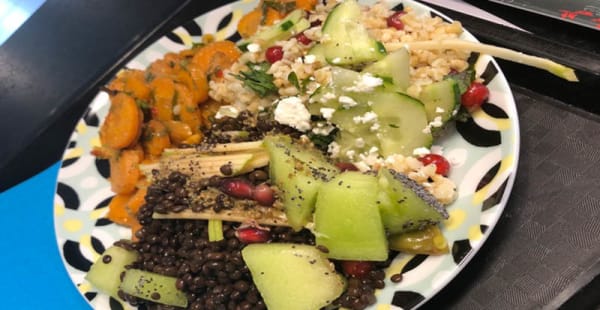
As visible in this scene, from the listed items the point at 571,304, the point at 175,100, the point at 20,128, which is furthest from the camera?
the point at 20,128

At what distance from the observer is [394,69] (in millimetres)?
2129

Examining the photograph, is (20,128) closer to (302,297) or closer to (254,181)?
(254,181)

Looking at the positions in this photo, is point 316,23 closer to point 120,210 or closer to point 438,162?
point 438,162

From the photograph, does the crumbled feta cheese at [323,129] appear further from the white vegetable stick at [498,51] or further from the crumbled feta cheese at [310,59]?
the white vegetable stick at [498,51]

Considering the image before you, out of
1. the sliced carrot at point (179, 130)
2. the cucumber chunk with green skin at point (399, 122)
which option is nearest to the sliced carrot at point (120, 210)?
the sliced carrot at point (179, 130)

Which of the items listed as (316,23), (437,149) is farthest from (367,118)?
(316,23)

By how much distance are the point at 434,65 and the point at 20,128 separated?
230 centimetres

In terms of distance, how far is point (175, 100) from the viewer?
2.73m

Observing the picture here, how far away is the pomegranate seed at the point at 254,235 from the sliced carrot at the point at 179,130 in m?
0.74

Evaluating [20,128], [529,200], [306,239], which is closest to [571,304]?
[529,200]

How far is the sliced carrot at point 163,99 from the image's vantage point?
2727mm

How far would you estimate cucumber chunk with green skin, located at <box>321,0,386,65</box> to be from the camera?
2.22 meters

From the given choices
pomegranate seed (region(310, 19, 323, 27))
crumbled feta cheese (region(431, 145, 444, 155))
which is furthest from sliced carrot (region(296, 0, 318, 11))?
crumbled feta cheese (region(431, 145, 444, 155))

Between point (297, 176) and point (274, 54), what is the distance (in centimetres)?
71
